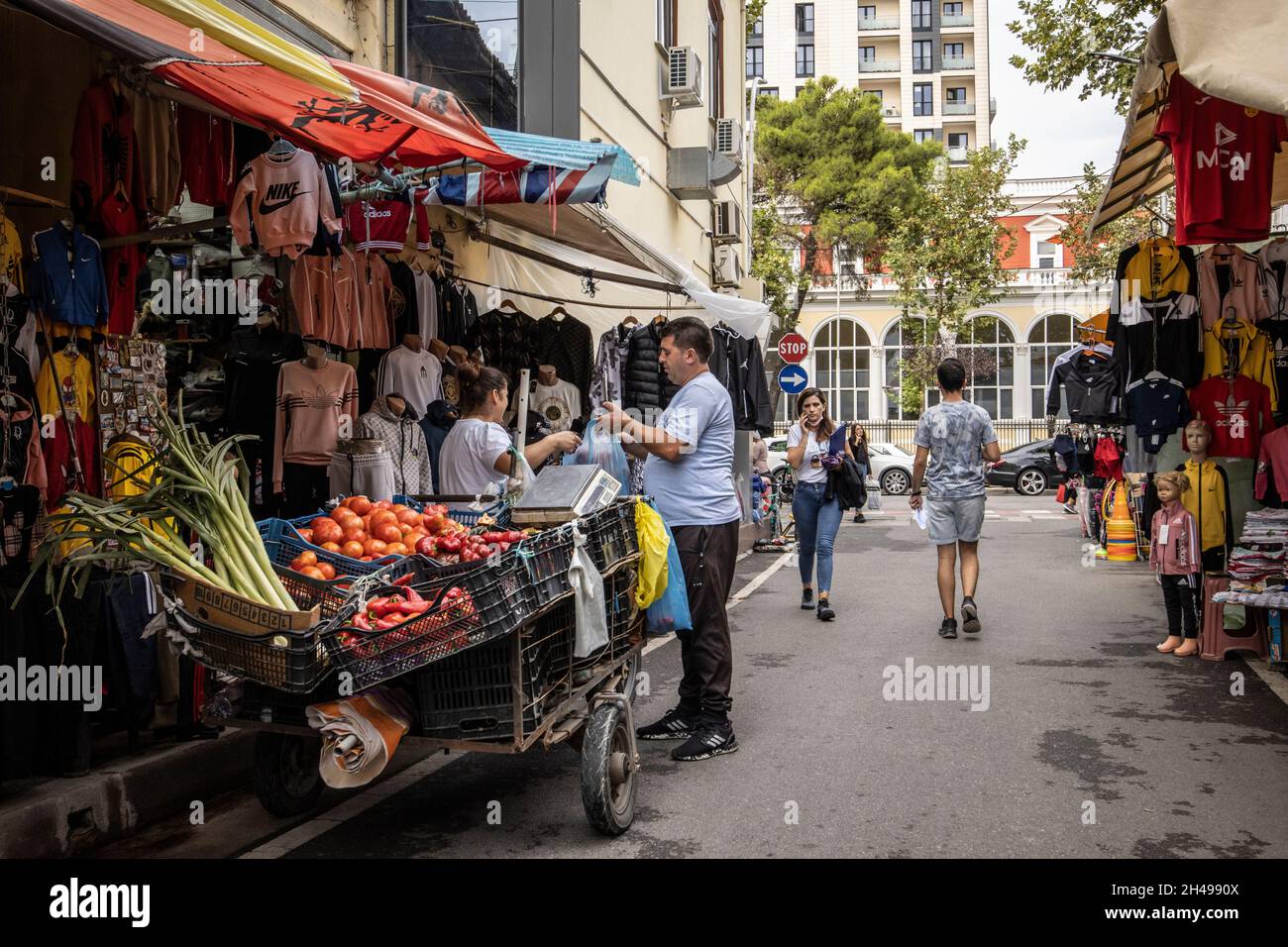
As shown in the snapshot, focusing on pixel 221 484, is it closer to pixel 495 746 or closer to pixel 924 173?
pixel 495 746

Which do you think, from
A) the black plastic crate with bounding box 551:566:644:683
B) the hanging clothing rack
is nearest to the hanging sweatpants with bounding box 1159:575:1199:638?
the black plastic crate with bounding box 551:566:644:683

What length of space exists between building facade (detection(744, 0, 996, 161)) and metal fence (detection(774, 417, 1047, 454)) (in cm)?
2456

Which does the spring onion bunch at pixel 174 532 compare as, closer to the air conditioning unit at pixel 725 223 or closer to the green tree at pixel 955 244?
the air conditioning unit at pixel 725 223

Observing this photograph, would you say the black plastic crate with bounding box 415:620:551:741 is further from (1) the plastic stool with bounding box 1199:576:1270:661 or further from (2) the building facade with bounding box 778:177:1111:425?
(2) the building facade with bounding box 778:177:1111:425

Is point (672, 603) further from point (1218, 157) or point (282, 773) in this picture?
point (1218, 157)

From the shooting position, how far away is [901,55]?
62906 millimetres

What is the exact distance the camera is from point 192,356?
7.09 meters

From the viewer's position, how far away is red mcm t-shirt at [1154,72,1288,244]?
245 inches

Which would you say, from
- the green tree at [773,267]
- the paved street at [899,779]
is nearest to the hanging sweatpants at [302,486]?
the paved street at [899,779]

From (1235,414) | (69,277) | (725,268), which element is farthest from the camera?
(725,268)

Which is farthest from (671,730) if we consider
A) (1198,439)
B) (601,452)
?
(1198,439)

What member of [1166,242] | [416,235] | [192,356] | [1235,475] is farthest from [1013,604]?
[192,356]

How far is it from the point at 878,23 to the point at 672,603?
64.8m

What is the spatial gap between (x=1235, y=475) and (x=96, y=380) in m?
7.84
